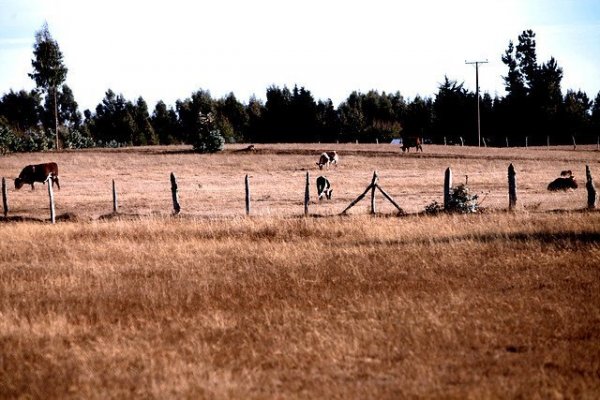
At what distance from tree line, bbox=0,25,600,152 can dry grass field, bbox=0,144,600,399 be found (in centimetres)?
4213

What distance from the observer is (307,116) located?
292 ft

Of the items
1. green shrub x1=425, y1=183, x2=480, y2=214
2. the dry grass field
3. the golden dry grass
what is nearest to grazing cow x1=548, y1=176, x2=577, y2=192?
the golden dry grass

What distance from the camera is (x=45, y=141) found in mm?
66812

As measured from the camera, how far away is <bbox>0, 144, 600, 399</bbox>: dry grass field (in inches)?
241

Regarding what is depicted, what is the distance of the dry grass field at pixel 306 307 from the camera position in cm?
611

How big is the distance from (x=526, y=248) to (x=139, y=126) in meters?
89.2

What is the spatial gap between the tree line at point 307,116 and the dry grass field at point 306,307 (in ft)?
138

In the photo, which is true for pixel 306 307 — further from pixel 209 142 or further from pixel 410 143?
pixel 209 142

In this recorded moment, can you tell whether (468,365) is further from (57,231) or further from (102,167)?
(102,167)

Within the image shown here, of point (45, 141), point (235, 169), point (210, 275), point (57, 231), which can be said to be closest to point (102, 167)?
point (235, 169)

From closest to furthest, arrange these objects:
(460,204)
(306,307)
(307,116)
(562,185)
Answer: (306,307)
(460,204)
(562,185)
(307,116)

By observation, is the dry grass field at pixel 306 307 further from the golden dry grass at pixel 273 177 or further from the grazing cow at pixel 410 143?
the grazing cow at pixel 410 143

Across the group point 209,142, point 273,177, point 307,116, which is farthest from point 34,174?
point 307,116

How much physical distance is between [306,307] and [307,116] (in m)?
81.5
